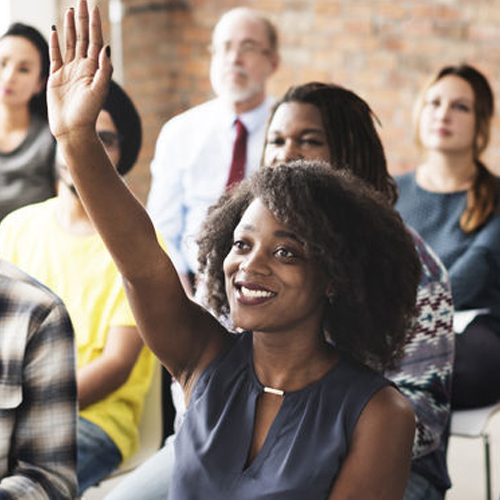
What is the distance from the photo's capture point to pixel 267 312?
4.46 ft

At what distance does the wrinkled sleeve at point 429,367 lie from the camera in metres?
1.73

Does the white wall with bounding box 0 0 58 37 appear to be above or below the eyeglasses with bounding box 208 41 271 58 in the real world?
above

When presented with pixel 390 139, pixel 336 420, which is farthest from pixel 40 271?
pixel 390 139

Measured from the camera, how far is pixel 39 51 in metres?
3.13

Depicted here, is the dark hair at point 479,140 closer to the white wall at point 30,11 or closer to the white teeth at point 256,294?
the white teeth at point 256,294

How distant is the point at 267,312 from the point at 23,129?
2.01 metres

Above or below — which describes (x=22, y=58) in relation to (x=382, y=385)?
above

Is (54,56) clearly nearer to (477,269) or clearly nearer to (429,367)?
(429,367)

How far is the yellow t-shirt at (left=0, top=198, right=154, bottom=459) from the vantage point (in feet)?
7.09

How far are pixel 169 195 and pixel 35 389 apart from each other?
1716mm

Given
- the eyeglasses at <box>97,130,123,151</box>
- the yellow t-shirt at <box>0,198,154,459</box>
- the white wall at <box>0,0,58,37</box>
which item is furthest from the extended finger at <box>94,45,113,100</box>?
the white wall at <box>0,0,58,37</box>

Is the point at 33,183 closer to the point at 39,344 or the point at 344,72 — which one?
the point at 39,344

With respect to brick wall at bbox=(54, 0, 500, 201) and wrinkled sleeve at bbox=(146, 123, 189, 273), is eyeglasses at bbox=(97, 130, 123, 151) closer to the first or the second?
wrinkled sleeve at bbox=(146, 123, 189, 273)

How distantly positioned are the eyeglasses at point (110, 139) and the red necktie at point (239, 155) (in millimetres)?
657
